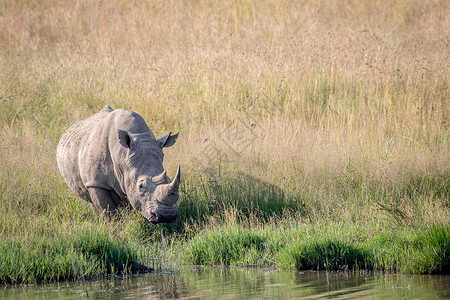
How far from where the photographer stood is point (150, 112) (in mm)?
12781

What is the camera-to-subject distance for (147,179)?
764 cm

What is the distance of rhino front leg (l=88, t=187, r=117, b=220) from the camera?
8109 millimetres

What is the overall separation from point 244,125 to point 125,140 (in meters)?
4.28

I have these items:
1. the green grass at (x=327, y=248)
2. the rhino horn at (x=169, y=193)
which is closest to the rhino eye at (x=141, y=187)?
the rhino horn at (x=169, y=193)

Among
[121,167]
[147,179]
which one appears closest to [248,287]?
[147,179]

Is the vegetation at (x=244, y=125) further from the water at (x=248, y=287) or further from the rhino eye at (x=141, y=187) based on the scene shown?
the rhino eye at (x=141, y=187)

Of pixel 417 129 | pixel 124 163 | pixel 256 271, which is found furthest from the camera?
pixel 417 129

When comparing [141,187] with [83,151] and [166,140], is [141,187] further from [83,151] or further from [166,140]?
[83,151]

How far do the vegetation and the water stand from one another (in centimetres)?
30

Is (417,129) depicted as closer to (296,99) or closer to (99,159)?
(296,99)

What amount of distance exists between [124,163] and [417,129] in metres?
5.38

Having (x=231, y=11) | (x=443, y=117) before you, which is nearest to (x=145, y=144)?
(x=443, y=117)

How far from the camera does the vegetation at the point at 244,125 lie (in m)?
6.89

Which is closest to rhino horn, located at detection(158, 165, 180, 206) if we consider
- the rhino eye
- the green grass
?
the rhino eye
